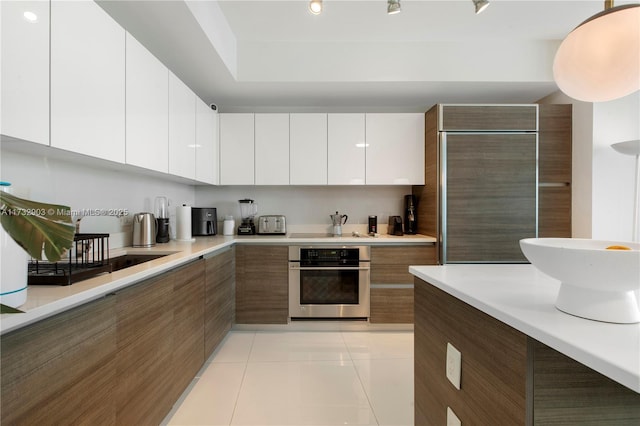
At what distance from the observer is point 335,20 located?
2312mm

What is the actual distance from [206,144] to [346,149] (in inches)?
54.0

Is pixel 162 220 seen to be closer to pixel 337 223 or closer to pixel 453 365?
pixel 337 223

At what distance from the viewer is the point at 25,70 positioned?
98cm

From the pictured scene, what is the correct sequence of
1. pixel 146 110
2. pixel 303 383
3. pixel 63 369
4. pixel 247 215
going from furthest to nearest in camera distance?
pixel 247 215 < pixel 303 383 < pixel 146 110 < pixel 63 369

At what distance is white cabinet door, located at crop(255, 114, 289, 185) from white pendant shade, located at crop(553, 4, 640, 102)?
2.29m

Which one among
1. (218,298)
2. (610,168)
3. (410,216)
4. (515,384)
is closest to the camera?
(515,384)

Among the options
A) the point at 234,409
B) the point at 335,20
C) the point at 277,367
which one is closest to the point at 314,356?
the point at 277,367

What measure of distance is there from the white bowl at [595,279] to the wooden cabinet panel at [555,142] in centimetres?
256

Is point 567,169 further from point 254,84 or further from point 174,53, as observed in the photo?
point 174,53

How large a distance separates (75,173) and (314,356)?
202 cm

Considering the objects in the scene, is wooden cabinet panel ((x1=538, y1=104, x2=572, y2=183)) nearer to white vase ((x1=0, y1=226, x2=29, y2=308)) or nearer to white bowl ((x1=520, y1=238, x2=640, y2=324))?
white bowl ((x1=520, y1=238, x2=640, y2=324))

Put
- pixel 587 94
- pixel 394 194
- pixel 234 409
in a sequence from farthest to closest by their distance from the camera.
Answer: pixel 394 194 → pixel 234 409 → pixel 587 94

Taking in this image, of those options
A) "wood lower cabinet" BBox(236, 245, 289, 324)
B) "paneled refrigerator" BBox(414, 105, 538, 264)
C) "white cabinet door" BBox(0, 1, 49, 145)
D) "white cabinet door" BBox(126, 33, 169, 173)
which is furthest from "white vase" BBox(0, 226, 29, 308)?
"paneled refrigerator" BBox(414, 105, 538, 264)

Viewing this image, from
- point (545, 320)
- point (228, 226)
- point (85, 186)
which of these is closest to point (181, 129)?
point (85, 186)
